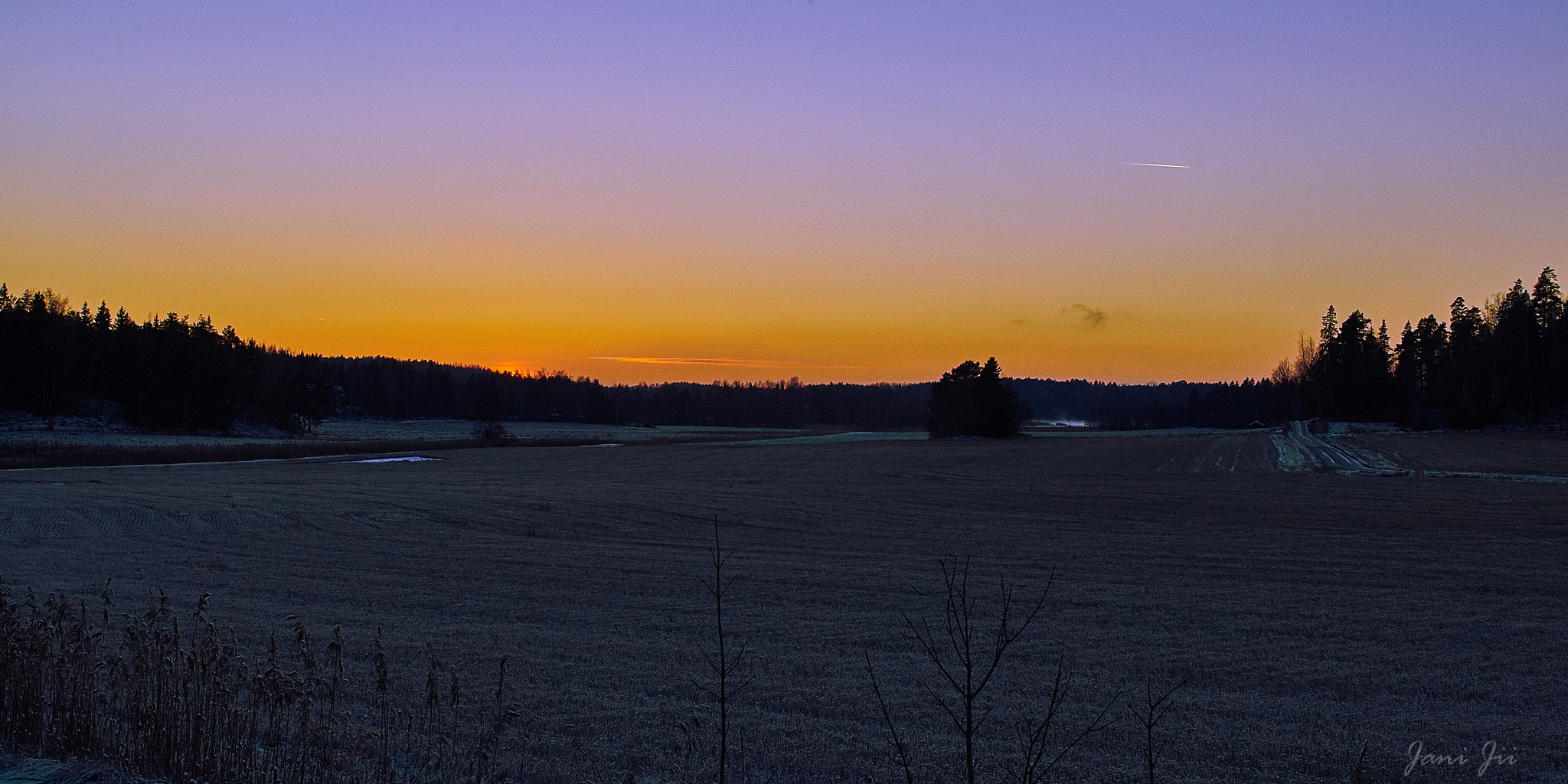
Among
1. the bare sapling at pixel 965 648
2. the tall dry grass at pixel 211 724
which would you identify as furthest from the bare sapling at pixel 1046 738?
the tall dry grass at pixel 211 724

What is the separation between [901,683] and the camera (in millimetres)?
8422

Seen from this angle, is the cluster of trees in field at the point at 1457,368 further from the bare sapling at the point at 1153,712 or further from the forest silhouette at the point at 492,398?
the bare sapling at the point at 1153,712

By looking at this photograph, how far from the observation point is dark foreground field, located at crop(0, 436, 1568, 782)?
6898 mm

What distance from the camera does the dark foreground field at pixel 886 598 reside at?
6898 millimetres

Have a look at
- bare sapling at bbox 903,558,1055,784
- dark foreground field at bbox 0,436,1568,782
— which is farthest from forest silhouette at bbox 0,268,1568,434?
bare sapling at bbox 903,558,1055,784

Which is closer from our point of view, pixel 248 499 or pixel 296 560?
pixel 296 560

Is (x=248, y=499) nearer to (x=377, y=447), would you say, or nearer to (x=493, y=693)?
(x=493, y=693)

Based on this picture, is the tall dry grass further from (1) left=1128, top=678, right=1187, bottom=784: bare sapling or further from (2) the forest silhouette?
(2) the forest silhouette

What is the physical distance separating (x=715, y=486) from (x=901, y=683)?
25.1 m

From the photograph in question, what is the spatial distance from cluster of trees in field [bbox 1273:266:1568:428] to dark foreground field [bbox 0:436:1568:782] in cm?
6198

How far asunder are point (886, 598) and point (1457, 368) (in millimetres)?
93965

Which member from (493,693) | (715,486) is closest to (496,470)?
(715,486)

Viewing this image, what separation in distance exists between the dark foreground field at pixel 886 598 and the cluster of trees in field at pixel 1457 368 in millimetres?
61980

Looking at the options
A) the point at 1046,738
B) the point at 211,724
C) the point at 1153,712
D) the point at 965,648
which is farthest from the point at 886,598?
the point at 211,724
